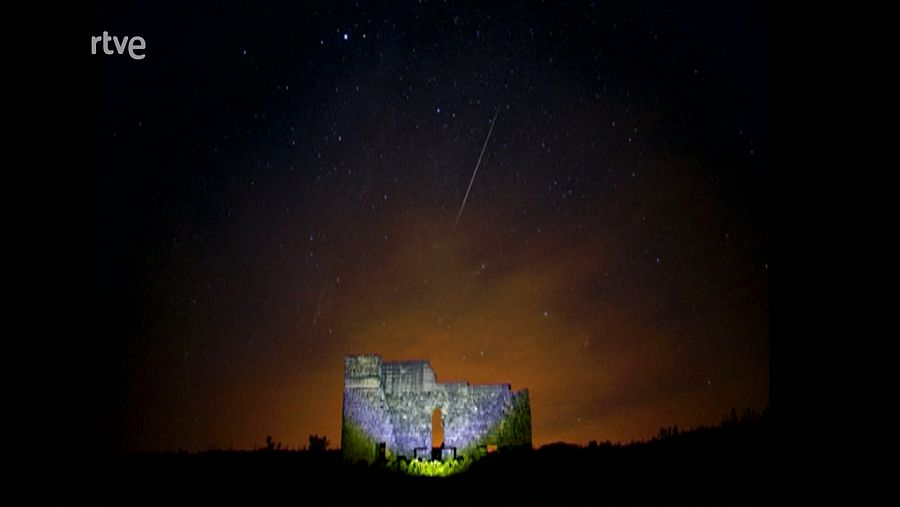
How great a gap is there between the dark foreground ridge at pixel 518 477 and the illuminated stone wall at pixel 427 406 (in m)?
1.15

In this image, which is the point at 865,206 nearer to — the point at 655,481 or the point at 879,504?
the point at 879,504

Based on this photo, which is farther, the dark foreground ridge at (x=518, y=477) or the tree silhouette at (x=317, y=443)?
the tree silhouette at (x=317, y=443)

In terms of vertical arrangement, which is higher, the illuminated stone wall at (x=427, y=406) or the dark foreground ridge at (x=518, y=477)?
the illuminated stone wall at (x=427, y=406)

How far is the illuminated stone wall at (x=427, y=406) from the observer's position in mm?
21453

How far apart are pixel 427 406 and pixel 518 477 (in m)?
5.56

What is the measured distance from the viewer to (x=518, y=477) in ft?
54.4

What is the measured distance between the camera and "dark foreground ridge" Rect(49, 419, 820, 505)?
40.9 ft

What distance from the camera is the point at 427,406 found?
2162 cm

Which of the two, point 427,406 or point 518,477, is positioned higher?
point 427,406

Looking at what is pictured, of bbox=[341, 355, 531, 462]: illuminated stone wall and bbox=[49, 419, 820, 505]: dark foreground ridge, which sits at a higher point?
bbox=[341, 355, 531, 462]: illuminated stone wall

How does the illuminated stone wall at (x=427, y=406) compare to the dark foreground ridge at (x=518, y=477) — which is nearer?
the dark foreground ridge at (x=518, y=477)

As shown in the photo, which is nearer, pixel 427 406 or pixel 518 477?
pixel 518 477

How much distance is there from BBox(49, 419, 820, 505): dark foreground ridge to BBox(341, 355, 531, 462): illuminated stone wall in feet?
3.78

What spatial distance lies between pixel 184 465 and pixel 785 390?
61.2 feet
